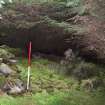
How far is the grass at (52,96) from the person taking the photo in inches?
302

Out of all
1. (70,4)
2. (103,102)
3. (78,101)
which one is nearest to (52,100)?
(78,101)

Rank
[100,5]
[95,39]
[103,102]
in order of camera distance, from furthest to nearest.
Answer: [103,102] → [95,39] → [100,5]

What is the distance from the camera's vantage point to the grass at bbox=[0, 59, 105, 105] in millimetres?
7663

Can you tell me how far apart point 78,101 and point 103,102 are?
636 mm

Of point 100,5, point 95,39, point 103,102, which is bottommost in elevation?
point 103,102

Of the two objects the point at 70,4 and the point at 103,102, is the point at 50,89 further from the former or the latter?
the point at 70,4

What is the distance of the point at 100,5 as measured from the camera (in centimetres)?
676

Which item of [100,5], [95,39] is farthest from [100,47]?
[100,5]

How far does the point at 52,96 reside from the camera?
318 inches

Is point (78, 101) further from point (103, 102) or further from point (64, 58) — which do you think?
point (64, 58)

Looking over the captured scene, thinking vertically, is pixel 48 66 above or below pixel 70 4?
below

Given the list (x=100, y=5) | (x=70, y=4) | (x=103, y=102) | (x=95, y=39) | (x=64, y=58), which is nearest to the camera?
(x=100, y=5)

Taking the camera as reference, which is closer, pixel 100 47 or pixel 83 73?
pixel 100 47

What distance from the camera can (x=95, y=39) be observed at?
752 cm
